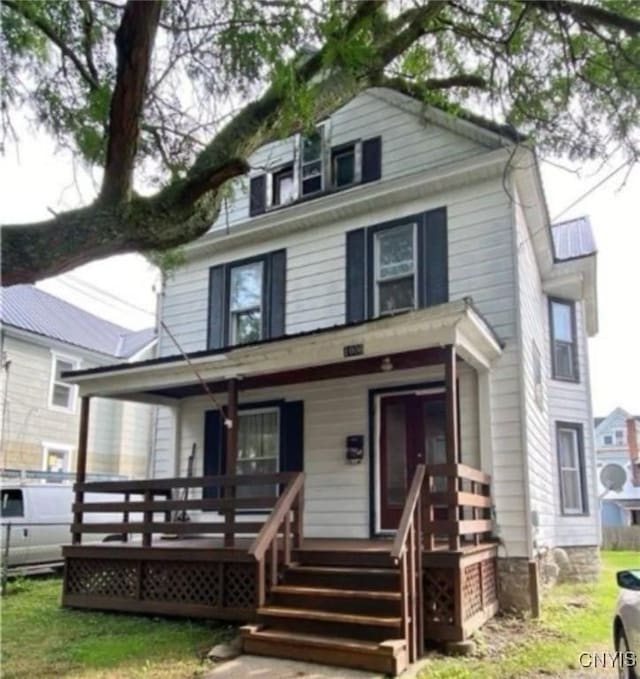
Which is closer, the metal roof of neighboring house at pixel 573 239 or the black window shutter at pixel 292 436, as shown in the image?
the black window shutter at pixel 292 436

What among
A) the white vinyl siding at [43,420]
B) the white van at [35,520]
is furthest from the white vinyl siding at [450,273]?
the white vinyl siding at [43,420]

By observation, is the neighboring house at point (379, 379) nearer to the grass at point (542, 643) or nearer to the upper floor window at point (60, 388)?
the grass at point (542, 643)

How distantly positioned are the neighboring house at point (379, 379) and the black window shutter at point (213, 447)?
4 centimetres

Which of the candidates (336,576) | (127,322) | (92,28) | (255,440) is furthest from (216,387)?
(127,322)

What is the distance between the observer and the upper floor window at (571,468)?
11.3m

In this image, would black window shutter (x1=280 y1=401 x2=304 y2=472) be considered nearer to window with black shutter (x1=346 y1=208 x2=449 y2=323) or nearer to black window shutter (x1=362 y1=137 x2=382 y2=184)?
window with black shutter (x1=346 y1=208 x2=449 y2=323)

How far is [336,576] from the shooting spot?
21.5 feet

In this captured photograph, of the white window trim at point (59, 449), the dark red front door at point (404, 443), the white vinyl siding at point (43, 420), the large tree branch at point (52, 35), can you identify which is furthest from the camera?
the white window trim at point (59, 449)

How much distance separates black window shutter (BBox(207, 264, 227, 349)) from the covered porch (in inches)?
43.8

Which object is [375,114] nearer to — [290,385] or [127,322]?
[290,385]

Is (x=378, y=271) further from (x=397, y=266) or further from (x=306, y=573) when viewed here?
(x=306, y=573)

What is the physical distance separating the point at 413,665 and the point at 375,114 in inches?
307

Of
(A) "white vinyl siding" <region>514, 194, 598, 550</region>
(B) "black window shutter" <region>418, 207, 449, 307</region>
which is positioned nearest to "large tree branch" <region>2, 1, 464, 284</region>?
(B) "black window shutter" <region>418, 207, 449, 307</region>

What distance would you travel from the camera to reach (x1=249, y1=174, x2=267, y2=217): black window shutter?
439 inches
